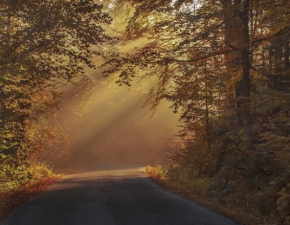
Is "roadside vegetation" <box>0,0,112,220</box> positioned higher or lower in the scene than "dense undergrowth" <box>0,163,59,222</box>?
higher

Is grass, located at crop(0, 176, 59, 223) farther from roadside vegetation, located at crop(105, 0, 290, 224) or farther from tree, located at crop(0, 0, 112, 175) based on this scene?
roadside vegetation, located at crop(105, 0, 290, 224)

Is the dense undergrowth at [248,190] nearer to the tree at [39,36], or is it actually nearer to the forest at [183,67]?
the forest at [183,67]

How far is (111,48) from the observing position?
1856 cm

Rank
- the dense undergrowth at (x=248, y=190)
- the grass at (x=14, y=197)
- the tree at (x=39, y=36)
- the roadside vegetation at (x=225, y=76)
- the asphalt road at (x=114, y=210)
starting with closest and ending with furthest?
the asphalt road at (x=114, y=210), the dense undergrowth at (x=248, y=190), the roadside vegetation at (x=225, y=76), the grass at (x=14, y=197), the tree at (x=39, y=36)

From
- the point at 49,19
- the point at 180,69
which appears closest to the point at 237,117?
the point at 180,69

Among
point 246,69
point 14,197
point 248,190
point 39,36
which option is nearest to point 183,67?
point 246,69

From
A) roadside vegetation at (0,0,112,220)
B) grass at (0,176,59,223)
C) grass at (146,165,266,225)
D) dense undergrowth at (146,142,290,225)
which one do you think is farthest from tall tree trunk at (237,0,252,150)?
grass at (0,176,59,223)

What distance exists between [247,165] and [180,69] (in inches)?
194

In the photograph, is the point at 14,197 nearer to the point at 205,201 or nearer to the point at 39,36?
the point at 39,36

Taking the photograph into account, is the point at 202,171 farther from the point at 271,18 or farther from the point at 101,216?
the point at 101,216

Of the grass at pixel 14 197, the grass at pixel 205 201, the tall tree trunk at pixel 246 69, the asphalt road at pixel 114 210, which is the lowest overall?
the grass at pixel 205 201

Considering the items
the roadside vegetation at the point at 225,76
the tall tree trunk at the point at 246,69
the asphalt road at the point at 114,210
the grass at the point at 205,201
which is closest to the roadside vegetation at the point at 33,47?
the asphalt road at the point at 114,210

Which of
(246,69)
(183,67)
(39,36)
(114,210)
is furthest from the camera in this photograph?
(183,67)

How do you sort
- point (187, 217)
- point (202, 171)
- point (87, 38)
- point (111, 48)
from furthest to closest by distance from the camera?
point (202, 171) < point (111, 48) < point (87, 38) < point (187, 217)
